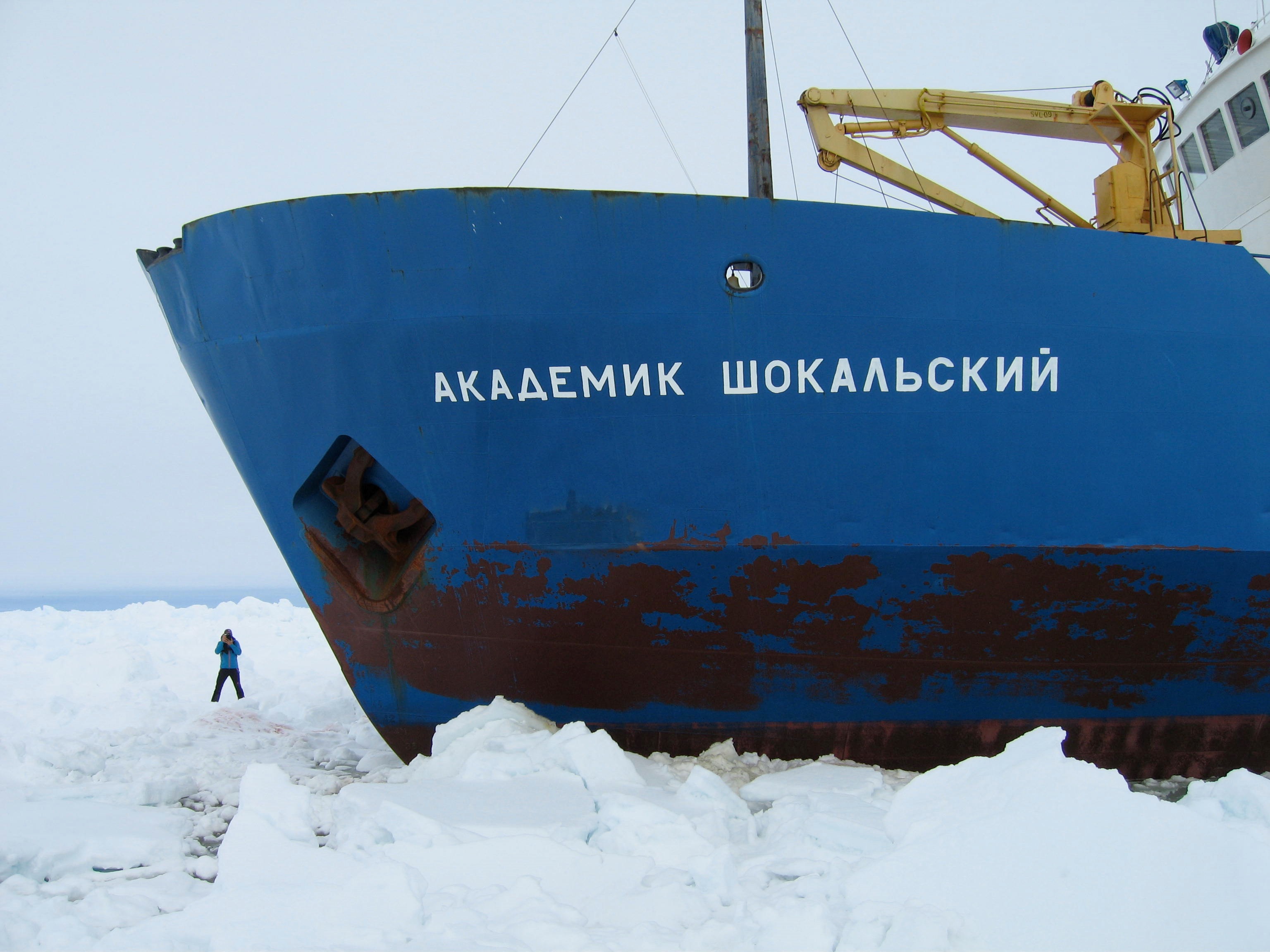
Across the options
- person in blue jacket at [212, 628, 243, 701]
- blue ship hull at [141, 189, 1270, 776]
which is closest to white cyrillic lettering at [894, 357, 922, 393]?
blue ship hull at [141, 189, 1270, 776]

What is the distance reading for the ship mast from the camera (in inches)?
242

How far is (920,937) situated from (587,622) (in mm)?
2824

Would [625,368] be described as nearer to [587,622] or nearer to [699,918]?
[587,622]

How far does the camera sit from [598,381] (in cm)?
486

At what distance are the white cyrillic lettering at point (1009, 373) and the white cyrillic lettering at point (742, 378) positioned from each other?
1.32m

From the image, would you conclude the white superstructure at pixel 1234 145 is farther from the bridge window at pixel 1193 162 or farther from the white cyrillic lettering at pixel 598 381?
the white cyrillic lettering at pixel 598 381

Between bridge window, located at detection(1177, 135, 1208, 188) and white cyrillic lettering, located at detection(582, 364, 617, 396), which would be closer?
white cyrillic lettering, located at detection(582, 364, 617, 396)

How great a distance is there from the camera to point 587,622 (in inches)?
205

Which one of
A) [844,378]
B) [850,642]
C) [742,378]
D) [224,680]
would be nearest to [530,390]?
[742,378]

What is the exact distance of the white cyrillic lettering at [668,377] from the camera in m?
4.83

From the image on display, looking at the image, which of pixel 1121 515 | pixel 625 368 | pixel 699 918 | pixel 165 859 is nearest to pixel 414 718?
pixel 165 859

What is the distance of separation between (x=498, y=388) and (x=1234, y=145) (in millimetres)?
8034

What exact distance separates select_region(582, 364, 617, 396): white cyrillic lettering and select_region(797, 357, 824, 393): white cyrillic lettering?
1.00m

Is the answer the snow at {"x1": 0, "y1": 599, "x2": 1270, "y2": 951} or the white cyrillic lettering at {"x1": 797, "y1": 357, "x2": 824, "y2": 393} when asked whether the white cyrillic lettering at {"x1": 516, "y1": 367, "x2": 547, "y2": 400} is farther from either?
the snow at {"x1": 0, "y1": 599, "x2": 1270, "y2": 951}
